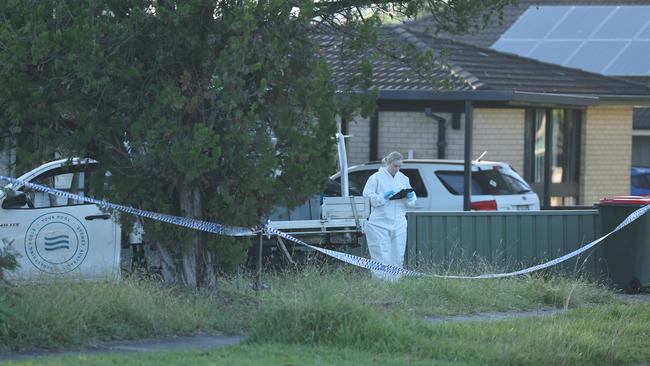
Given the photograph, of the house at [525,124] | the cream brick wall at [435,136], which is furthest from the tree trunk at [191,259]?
the cream brick wall at [435,136]

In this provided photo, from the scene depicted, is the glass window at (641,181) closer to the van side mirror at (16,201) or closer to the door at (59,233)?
the door at (59,233)

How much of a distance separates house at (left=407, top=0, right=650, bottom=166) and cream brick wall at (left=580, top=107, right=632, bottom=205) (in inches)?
155

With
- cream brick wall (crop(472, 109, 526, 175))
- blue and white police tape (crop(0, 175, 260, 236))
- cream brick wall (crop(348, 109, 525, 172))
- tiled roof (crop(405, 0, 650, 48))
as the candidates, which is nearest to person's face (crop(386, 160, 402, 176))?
blue and white police tape (crop(0, 175, 260, 236))

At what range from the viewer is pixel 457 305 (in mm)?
11766

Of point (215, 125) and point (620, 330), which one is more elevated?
point (215, 125)

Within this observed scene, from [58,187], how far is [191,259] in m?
2.54

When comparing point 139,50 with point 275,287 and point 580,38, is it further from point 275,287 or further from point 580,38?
point 580,38

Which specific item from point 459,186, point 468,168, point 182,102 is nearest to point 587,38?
point 459,186

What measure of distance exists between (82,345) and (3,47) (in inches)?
105

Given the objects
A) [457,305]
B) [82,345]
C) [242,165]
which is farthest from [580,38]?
[82,345]

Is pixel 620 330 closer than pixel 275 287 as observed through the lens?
Yes

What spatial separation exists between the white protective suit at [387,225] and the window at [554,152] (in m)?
7.93

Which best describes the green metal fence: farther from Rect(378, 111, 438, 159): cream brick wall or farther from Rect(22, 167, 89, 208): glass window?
Rect(378, 111, 438, 159): cream brick wall

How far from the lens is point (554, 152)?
23000 mm
